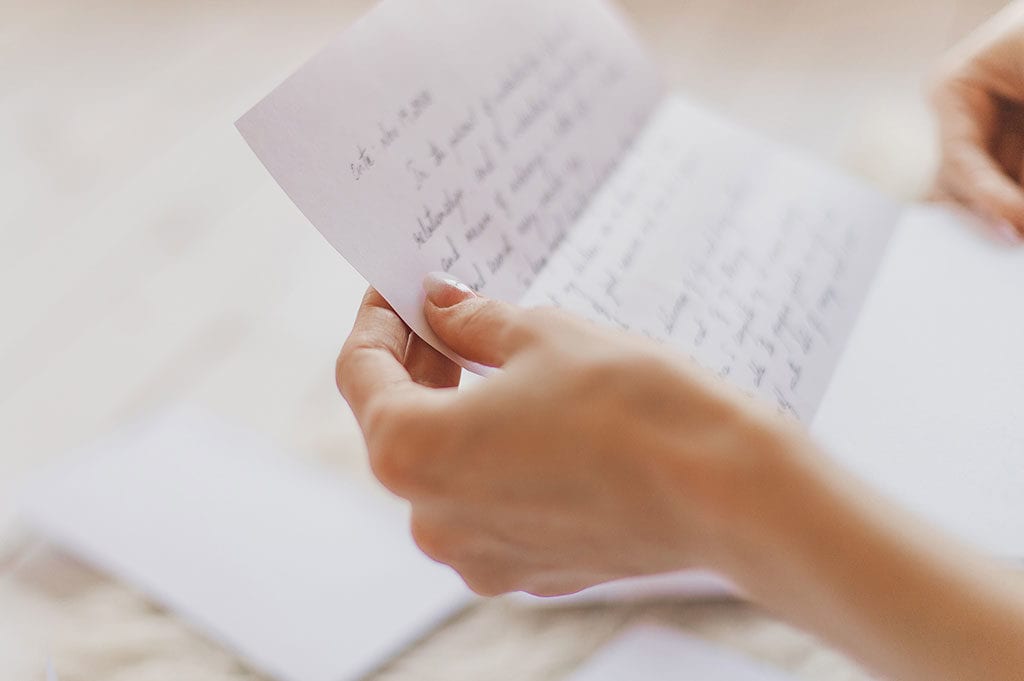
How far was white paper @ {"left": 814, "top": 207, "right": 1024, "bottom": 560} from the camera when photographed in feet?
1.56

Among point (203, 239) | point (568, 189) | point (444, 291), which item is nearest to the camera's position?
point (444, 291)

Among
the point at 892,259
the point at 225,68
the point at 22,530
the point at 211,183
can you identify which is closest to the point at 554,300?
the point at 892,259

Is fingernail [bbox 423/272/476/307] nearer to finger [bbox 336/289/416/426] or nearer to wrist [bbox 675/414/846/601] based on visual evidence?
finger [bbox 336/289/416/426]

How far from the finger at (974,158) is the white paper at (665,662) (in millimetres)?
331

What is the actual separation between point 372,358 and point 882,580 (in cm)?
21

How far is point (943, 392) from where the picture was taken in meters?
0.52

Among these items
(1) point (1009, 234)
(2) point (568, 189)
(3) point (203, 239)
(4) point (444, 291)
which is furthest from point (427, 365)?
(3) point (203, 239)

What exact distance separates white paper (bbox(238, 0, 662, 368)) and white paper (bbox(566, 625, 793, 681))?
0.64ft

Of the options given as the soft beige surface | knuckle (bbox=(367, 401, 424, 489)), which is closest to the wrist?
knuckle (bbox=(367, 401, 424, 489))

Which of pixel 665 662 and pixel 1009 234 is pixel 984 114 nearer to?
pixel 1009 234

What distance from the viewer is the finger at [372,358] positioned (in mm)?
393

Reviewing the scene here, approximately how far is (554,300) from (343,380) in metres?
0.12

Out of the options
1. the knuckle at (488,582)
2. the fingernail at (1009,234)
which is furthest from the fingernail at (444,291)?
the fingernail at (1009,234)

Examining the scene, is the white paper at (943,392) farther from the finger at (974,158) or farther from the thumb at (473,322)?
the thumb at (473,322)
